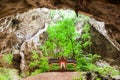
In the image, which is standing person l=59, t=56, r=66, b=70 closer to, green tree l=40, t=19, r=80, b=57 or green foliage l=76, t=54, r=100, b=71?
green foliage l=76, t=54, r=100, b=71

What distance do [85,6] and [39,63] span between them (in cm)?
1197

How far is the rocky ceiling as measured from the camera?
6781 mm

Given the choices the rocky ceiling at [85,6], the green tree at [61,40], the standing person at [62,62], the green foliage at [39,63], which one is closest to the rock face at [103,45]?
the green tree at [61,40]

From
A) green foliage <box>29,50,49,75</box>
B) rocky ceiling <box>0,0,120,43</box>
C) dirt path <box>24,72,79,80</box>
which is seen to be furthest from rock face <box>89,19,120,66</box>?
rocky ceiling <box>0,0,120,43</box>

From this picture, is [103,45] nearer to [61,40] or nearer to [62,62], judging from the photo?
[61,40]

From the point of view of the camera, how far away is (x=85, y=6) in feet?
24.1

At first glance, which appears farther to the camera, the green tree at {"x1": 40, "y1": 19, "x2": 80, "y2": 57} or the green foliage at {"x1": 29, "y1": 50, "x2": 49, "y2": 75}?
the green tree at {"x1": 40, "y1": 19, "x2": 80, "y2": 57}

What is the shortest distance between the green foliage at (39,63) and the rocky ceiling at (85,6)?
9.79 metres

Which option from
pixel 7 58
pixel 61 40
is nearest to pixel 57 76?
pixel 61 40

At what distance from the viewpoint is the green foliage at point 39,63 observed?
700 inches

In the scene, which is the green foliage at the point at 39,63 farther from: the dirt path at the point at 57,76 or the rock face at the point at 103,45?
the rock face at the point at 103,45

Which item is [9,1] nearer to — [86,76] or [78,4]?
[78,4]

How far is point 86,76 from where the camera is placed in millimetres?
14242

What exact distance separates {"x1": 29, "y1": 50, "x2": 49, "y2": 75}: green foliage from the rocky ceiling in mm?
9792
